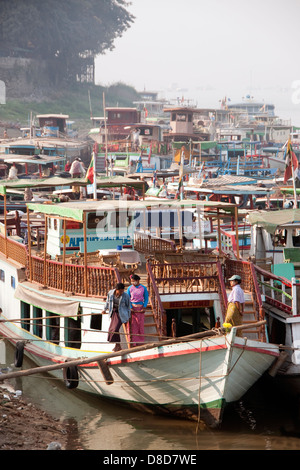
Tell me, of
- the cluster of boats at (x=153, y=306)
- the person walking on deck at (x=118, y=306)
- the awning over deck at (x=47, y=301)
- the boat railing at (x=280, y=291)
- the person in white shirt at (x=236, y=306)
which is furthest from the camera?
the awning over deck at (x=47, y=301)

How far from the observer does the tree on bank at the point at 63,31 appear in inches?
3728

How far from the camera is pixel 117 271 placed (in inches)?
540

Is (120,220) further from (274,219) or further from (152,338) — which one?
(152,338)

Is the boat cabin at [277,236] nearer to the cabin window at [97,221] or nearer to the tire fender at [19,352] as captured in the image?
the cabin window at [97,221]

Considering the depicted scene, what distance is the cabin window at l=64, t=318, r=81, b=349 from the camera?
14977mm

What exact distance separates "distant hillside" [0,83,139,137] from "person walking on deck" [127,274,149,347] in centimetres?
7188

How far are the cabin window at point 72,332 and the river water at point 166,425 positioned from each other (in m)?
1.17

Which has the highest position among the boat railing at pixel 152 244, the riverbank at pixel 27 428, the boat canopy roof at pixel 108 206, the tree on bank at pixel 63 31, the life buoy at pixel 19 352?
the tree on bank at pixel 63 31

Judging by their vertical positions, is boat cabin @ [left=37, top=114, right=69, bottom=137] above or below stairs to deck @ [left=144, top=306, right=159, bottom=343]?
above

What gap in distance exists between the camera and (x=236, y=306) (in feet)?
43.8

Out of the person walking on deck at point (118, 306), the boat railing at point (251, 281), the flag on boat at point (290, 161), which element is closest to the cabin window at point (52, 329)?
the person walking on deck at point (118, 306)

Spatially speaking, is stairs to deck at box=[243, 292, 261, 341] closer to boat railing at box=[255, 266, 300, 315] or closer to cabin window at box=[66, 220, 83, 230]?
boat railing at box=[255, 266, 300, 315]

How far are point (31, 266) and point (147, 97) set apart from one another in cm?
11397

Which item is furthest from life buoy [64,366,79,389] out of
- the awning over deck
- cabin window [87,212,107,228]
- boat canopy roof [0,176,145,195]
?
boat canopy roof [0,176,145,195]
